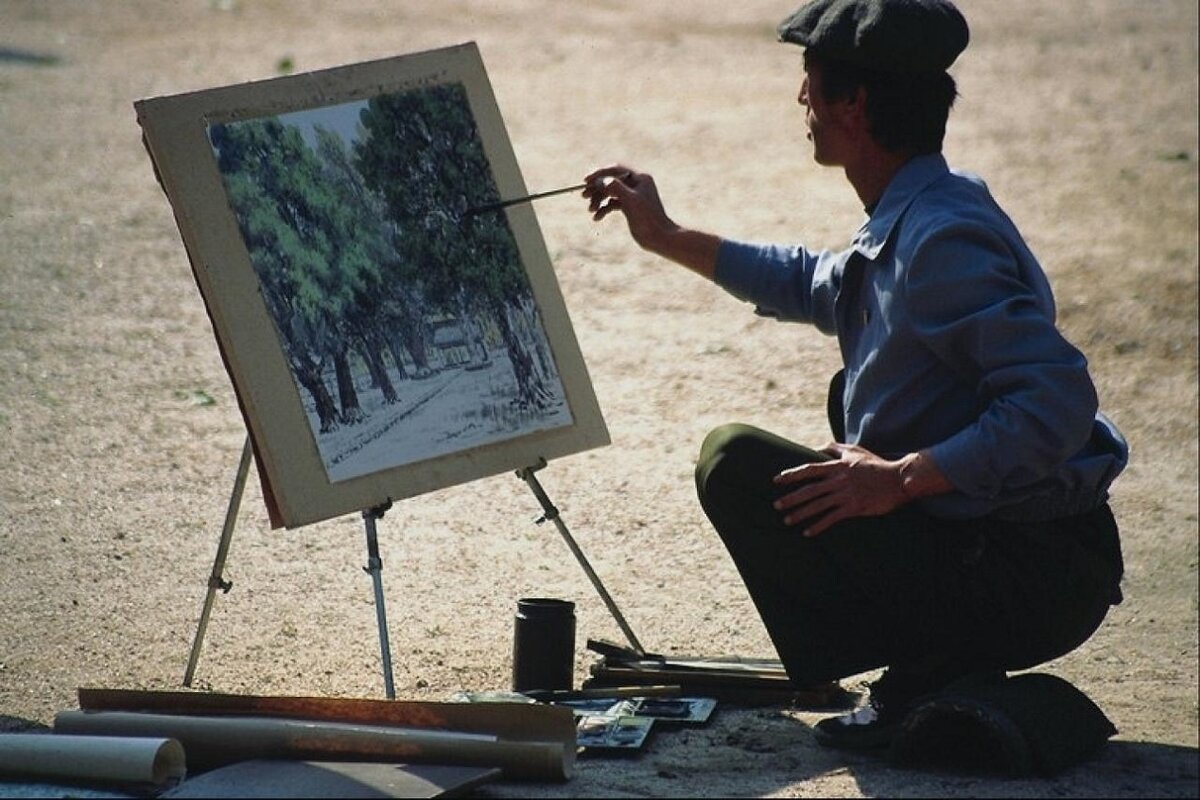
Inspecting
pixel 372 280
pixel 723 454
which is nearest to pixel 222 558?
pixel 372 280

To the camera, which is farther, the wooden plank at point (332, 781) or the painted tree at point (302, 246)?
the painted tree at point (302, 246)

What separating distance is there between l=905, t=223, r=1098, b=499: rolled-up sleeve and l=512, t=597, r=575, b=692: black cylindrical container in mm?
1048

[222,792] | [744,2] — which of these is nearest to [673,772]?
[222,792]

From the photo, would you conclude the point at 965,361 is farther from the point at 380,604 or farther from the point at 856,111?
the point at 380,604

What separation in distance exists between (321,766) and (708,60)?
36.4 ft

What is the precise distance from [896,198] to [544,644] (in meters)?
1.30

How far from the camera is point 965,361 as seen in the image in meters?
3.85

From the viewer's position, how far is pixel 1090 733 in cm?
388

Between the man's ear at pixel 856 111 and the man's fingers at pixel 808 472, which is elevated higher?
the man's ear at pixel 856 111

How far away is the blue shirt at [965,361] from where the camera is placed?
3727 mm

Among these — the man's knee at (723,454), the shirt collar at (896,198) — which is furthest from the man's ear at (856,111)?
the man's knee at (723,454)

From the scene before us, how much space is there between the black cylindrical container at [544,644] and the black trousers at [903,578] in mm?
530

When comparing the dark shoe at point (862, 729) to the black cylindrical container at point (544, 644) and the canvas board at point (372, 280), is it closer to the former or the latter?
the black cylindrical container at point (544, 644)

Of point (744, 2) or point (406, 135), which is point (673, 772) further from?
point (744, 2)
